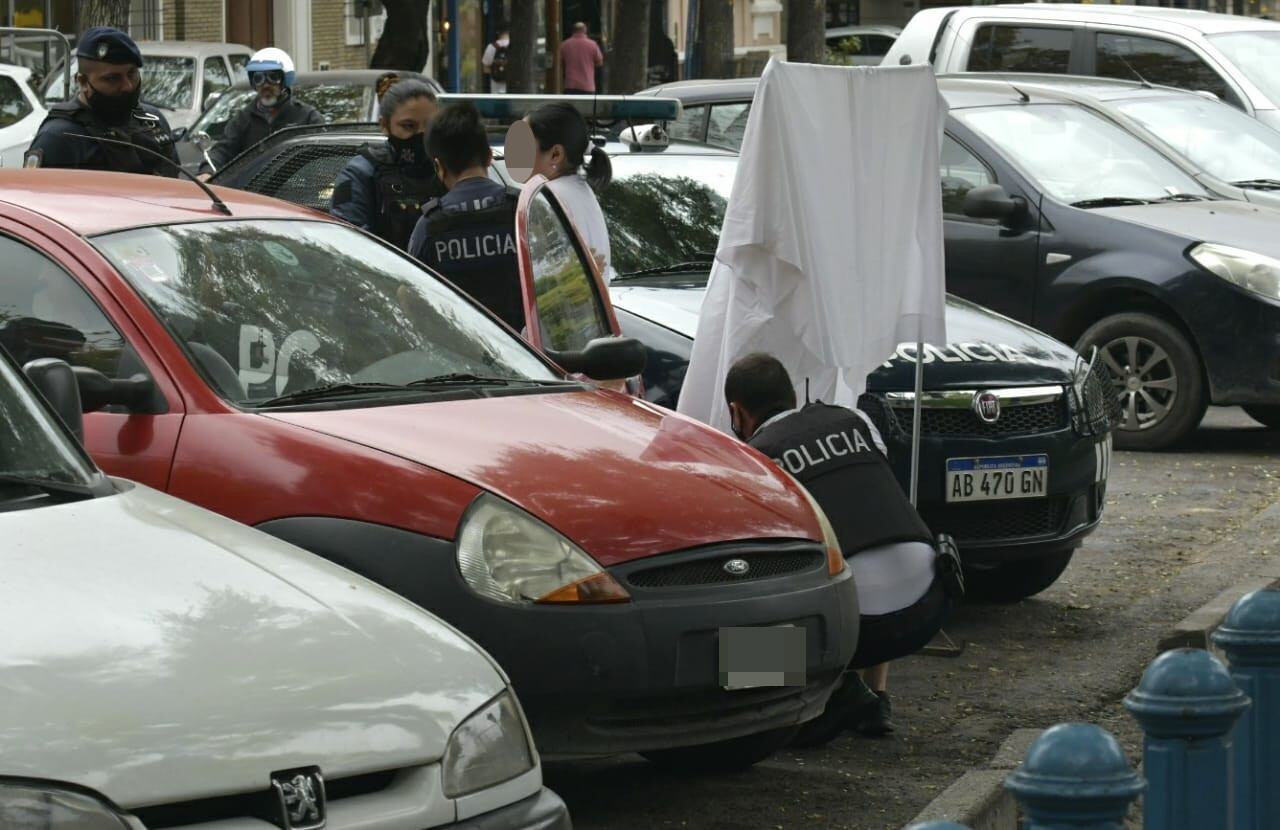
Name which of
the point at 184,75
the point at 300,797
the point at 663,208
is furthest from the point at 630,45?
the point at 300,797

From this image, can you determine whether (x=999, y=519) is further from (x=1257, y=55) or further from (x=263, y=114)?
(x=1257, y=55)

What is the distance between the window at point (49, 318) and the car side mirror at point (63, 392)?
3.15 ft

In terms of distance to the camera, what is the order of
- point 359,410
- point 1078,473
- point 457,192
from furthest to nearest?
1. point 1078,473
2. point 457,192
3. point 359,410

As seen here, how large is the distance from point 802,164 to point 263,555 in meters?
3.92

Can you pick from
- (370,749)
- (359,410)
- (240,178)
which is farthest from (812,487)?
(240,178)

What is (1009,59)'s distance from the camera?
17.5 metres

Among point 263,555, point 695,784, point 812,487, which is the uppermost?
point 263,555

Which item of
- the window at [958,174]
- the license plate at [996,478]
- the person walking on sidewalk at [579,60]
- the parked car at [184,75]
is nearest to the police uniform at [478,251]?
the license plate at [996,478]

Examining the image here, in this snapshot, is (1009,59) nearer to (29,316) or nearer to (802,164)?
(802,164)

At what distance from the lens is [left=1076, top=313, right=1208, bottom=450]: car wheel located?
12344 mm

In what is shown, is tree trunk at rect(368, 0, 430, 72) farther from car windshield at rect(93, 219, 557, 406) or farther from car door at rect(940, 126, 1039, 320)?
car windshield at rect(93, 219, 557, 406)

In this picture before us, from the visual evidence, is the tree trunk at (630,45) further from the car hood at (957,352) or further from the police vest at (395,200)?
the car hood at (957,352)

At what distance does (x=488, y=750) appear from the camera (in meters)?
3.99

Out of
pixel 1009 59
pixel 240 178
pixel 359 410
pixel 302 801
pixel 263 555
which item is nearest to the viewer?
pixel 302 801
